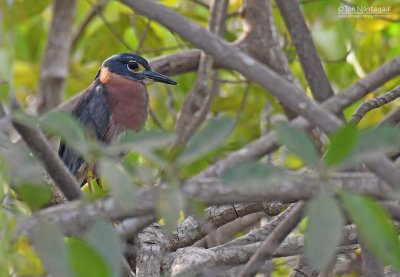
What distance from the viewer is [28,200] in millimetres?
1220

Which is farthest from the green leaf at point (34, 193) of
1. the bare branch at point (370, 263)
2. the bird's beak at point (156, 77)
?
the bird's beak at point (156, 77)

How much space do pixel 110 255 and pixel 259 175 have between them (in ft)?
0.84

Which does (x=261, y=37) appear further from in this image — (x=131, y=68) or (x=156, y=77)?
(x=131, y=68)

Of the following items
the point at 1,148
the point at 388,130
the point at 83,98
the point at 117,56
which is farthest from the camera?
the point at 117,56

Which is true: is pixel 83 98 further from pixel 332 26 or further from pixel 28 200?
pixel 28 200

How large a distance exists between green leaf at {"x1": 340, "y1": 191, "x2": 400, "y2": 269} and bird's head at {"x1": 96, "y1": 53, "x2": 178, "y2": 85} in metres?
2.83

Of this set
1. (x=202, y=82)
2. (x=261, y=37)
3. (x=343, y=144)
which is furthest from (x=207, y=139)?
(x=261, y=37)

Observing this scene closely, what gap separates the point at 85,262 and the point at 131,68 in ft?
10.3

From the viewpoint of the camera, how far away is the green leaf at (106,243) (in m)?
1.10

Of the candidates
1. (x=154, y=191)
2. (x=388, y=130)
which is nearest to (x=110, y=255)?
(x=154, y=191)

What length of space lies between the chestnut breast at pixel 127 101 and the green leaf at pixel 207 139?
9.06 ft

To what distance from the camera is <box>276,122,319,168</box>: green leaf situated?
1.11 meters

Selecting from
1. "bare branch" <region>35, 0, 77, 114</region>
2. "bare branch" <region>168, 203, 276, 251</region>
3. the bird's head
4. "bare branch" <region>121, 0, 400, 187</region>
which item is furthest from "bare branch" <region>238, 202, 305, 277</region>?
"bare branch" <region>35, 0, 77, 114</region>

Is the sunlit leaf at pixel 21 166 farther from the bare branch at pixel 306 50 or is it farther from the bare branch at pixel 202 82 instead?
the bare branch at pixel 202 82
